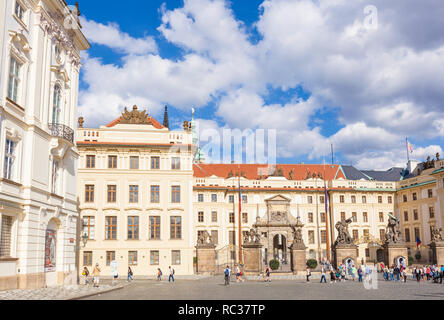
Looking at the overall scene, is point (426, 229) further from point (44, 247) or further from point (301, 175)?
point (44, 247)

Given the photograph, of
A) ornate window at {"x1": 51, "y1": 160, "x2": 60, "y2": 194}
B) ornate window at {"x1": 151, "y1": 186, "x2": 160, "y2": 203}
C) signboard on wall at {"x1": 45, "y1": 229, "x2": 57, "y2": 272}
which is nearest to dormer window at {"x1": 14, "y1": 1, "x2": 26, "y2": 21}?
ornate window at {"x1": 51, "y1": 160, "x2": 60, "y2": 194}

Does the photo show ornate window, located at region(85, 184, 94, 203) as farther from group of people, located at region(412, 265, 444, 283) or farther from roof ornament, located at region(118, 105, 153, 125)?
group of people, located at region(412, 265, 444, 283)

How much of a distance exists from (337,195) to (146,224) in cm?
3511

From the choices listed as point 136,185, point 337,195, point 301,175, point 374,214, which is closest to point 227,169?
point 301,175

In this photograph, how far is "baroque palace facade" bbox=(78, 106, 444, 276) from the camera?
47.9 metres

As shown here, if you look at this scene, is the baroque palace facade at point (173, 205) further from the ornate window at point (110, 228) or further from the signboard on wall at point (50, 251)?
the signboard on wall at point (50, 251)

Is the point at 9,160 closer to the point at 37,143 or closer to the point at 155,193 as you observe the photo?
the point at 37,143

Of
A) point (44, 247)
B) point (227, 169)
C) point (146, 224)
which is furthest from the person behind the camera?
point (227, 169)

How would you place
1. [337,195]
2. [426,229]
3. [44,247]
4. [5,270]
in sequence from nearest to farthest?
[5,270], [44,247], [426,229], [337,195]

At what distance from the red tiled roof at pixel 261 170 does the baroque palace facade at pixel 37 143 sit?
45.3m

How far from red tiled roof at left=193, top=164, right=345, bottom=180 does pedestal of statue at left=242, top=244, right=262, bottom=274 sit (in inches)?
1248

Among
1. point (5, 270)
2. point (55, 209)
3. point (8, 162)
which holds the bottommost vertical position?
point (5, 270)

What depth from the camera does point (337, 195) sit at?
71.2 meters

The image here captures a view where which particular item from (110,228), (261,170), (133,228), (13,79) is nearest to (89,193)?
(110,228)
